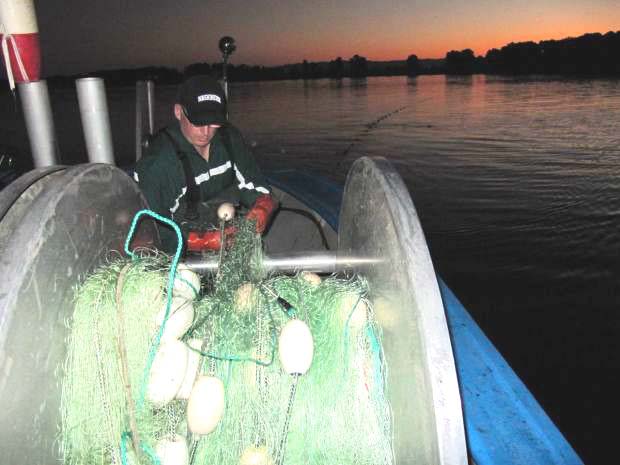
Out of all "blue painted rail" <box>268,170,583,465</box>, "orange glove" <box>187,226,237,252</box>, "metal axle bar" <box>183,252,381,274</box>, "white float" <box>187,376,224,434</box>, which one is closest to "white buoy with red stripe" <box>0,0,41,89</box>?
"orange glove" <box>187,226,237,252</box>

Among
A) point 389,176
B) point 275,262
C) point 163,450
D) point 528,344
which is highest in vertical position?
point 389,176

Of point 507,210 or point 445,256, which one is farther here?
point 507,210

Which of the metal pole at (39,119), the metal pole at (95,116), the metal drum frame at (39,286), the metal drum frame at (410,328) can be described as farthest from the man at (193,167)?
the metal drum frame at (410,328)

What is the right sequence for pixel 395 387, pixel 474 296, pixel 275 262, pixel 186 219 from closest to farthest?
pixel 395 387 → pixel 275 262 → pixel 186 219 → pixel 474 296

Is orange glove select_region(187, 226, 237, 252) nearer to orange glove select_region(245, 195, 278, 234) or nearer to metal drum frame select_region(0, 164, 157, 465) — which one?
orange glove select_region(245, 195, 278, 234)

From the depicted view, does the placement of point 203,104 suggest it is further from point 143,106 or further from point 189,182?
point 143,106

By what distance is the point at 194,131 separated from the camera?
177 inches

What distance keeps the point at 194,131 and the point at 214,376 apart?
3.01m

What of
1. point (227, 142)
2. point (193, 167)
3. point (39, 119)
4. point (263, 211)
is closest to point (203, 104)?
point (193, 167)

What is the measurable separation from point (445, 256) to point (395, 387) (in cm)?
943

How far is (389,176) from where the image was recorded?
7.01 ft

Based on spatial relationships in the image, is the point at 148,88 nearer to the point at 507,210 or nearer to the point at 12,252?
the point at 12,252

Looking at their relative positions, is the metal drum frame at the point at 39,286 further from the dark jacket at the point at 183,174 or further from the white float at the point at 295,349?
A: the dark jacket at the point at 183,174

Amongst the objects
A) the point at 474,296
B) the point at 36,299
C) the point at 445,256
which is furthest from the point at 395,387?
the point at 445,256
